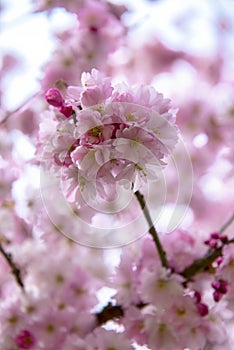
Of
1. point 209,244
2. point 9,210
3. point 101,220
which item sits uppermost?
point 9,210

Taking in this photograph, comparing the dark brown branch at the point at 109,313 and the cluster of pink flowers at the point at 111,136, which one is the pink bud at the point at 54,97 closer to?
the cluster of pink flowers at the point at 111,136

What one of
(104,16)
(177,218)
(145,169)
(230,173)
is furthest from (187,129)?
(145,169)

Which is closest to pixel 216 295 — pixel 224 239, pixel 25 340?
pixel 224 239

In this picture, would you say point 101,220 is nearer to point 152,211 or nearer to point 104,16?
point 152,211

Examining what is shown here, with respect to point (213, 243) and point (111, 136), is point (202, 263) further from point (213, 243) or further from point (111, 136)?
point (111, 136)

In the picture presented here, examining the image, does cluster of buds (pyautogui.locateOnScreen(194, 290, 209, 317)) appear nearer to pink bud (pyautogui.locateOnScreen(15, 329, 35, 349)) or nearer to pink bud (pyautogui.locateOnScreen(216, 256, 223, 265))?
pink bud (pyautogui.locateOnScreen(216, 256, 223, 265))

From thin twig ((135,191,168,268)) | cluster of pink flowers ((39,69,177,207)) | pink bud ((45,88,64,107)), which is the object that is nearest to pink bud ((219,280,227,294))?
thin twig ((135,191,168,268))

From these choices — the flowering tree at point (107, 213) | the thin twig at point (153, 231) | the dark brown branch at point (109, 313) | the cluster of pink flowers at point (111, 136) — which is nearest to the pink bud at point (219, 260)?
the flowering tree at point (107, 213)

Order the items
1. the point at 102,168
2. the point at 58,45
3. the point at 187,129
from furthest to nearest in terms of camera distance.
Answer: the point at 187,129 → the point at 58,45 → the point at 102,168
